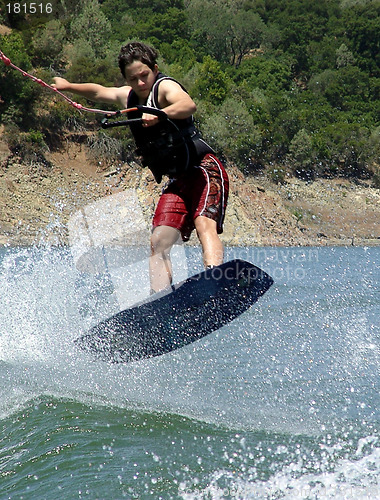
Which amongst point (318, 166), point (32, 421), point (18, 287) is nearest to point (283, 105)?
point (318, 166)

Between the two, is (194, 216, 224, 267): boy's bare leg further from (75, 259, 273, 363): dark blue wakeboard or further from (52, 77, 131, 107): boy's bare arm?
(52, 77, 131, 107): boy's bare arm

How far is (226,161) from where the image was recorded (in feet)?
111

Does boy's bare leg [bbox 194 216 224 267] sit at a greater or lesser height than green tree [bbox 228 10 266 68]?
greater

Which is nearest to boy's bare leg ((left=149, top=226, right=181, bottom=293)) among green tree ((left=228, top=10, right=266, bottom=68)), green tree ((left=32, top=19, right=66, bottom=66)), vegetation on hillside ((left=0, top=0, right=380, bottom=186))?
vegetation on hillside ((left=0, top=0, right=380, bottom=186))

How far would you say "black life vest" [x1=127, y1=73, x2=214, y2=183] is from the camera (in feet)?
13.1

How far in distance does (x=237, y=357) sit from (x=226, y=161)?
2964 centimetres

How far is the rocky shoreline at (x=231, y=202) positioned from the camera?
26.6 metres

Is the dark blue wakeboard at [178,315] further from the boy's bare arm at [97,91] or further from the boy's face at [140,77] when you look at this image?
the boy's bare arm at [97,91]

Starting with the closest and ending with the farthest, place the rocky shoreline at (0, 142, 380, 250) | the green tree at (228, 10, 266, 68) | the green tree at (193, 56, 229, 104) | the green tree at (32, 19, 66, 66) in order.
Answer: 1. the rocky shoreline at (0, 142, 380, 250)
2. the green tree at (32, 19, 66, 66)
3. the green tree at (193, 56, 229, 104)
4. the green tree at (228, 10, 266, 68)

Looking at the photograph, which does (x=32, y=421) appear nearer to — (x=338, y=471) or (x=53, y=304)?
(x=338, y=471)

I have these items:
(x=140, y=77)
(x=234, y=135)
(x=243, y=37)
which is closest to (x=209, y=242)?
(x=140, y=77)

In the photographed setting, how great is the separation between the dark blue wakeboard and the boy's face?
4.25 feet

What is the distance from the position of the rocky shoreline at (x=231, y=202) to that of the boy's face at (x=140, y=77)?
2020cm

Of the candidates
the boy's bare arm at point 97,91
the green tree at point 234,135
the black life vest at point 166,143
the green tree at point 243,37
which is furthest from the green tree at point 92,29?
the black life vest at point 166,143
